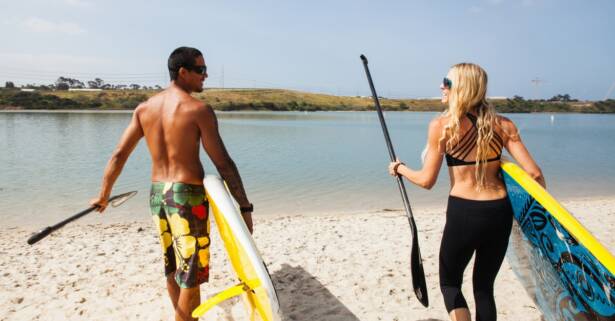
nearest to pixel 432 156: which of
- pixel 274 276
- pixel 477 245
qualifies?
pixel 477 245

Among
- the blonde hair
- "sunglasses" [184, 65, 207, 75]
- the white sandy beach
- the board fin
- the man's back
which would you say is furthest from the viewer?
the white sandy beach

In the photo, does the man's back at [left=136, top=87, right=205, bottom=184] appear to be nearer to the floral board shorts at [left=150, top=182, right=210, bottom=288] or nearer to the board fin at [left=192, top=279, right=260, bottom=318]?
the floral board shorts at [left=150, top=182, right=210, bottom=288]

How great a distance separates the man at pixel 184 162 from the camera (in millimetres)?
2336

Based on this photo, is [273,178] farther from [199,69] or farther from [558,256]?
[558,256]

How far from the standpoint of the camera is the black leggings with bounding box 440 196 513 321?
7.25 feet

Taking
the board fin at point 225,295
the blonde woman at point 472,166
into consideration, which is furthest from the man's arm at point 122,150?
the blonde woman at point 472,166

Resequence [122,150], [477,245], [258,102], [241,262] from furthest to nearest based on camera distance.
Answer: [258,102]
[122,150]
[477,245]
[241,262]

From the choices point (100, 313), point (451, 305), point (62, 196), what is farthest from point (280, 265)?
point (62, 196)

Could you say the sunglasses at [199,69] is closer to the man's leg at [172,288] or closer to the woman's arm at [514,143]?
the man's leg at [172,288]

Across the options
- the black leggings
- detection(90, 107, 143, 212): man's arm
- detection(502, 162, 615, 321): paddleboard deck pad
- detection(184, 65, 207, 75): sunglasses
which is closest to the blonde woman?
the black leggings

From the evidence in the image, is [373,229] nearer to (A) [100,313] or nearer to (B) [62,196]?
(A) [100,313]

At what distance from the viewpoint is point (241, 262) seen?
216cm

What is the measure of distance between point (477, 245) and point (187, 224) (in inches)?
64.4

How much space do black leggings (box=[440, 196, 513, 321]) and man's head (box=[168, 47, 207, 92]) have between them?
1652 mm
